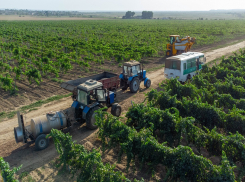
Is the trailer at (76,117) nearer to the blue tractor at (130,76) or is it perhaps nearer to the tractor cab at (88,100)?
the tractor cab at (88,100)

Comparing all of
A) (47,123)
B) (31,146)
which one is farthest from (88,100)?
(31,146)

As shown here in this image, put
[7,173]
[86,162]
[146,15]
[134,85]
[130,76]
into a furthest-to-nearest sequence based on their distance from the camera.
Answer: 1. [146,15]
2. [134,85]
3. [130,76]
4. [86,162]
5. [7,173]

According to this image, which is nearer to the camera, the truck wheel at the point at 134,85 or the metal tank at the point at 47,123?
the metal tank at the point at 47,123

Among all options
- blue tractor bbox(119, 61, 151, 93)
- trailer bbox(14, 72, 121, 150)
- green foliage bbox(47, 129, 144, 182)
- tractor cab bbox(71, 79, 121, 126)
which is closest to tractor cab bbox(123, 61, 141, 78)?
blue tractor bbox(119, 61, 151, 93)

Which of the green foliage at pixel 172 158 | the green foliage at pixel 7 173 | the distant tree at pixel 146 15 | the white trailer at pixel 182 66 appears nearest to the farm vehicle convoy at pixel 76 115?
the green foliage at pixel 172 158

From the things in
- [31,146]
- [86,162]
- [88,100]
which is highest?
[88,100]

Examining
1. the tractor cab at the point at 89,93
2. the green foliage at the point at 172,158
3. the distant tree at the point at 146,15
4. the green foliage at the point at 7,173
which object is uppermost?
the distant tree at the point at 146,15

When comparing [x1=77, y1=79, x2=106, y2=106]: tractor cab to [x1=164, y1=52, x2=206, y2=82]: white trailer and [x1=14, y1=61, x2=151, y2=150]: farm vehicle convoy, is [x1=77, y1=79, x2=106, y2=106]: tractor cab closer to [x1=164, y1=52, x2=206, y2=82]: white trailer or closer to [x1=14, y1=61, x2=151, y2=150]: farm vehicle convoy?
[x1=14, y1=61, x2=151, y2=150]: farm vehicle convoy

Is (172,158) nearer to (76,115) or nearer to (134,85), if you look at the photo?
(76,115)

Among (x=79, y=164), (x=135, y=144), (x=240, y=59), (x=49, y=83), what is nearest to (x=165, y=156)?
(x=135, y=144)
